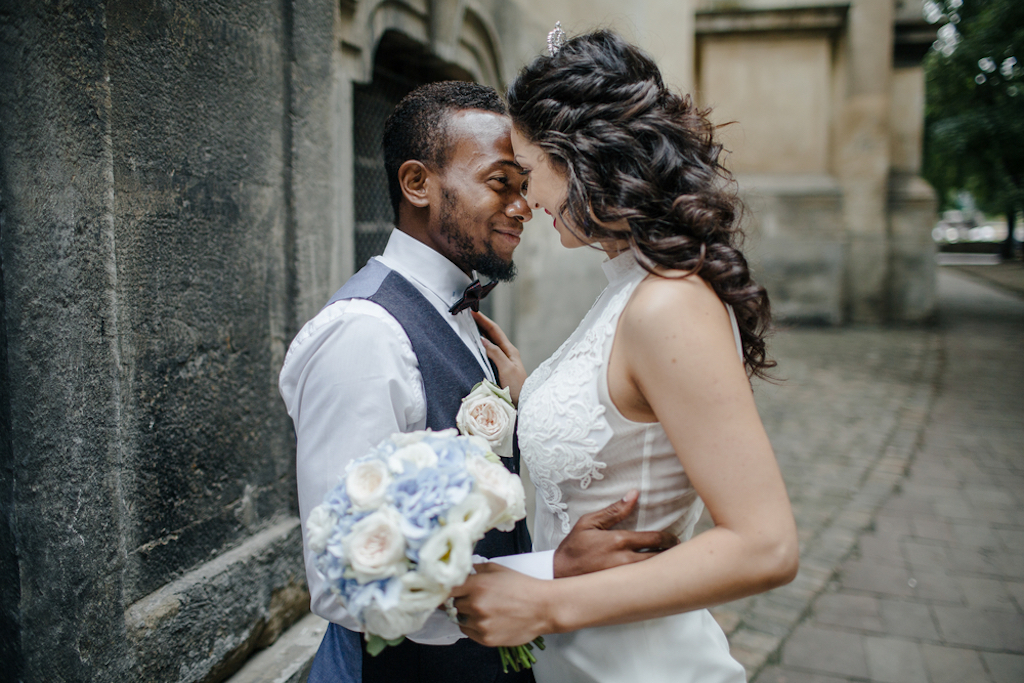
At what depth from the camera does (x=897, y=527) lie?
4.32 meters

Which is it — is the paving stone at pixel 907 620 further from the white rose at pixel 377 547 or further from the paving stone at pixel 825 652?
the white rose at pixel 377 547

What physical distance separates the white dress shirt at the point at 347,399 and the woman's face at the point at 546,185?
1.37ft

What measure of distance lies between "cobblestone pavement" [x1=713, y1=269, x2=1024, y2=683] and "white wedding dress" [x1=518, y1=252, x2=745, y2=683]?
0.59 meters

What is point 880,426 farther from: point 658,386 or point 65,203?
point 65,203

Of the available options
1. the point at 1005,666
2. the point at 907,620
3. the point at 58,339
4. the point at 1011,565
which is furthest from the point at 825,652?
the point at 58,339

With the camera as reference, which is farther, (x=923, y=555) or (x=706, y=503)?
(x=923, y=555)

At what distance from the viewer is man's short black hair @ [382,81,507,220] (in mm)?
1885

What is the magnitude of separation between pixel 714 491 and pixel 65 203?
1.69m

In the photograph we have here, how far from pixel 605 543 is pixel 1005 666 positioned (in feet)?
9.08

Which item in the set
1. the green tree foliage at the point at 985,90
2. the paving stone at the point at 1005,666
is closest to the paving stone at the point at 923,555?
the paving stone at the point at 1005,666

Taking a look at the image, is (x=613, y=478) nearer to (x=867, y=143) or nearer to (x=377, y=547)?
(x=377, y=547)

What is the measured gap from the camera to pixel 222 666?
2.40 metres

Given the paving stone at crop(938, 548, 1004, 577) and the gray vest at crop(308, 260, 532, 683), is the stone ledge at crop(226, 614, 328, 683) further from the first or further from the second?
the paving stone at crop(938, 548, 1004, 577)

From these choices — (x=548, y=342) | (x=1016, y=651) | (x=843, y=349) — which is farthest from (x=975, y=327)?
(x=1016, y=651)
